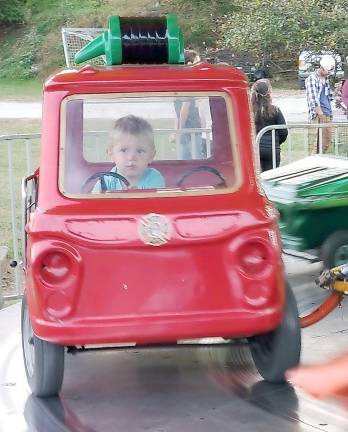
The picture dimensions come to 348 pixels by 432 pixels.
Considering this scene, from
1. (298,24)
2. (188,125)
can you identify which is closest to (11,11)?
(298,24)

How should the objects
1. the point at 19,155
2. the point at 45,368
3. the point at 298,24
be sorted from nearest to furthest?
the point at 45,368, the point at 298,24, the point at 19,155

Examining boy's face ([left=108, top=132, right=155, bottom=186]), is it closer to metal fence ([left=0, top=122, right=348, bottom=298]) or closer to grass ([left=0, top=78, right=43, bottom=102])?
metal fence ([left=0, top=122, right=348, bottom=298])

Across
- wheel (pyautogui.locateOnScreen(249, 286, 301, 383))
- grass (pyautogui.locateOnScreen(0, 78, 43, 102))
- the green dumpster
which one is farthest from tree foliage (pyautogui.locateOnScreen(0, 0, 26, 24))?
wheel (pyautogui.locateOnScreen(249, 286, 301, 383))

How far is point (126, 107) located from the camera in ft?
13.7

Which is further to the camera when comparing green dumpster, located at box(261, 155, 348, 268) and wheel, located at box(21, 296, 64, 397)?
green dumpster, located at box(261, 155, 348, 268)

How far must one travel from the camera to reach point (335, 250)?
5.98 metres

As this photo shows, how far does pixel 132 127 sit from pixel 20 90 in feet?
75.5

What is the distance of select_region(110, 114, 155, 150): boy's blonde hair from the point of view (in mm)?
4199

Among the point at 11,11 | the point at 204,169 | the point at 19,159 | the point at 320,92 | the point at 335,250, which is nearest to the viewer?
the point at 204,169

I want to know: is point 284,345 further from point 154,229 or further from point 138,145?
point 138,145

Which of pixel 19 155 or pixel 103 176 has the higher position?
pixel 103 176

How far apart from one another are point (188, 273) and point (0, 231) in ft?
19.5

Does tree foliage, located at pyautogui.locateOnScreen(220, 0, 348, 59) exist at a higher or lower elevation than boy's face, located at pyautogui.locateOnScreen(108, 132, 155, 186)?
higher

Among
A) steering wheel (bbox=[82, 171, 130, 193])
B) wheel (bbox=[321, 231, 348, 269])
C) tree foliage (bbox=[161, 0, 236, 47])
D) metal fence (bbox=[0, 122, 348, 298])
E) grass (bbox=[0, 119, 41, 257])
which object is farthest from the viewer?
tree foliage (bbox=[161, 0, 236, 47])
